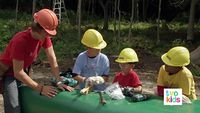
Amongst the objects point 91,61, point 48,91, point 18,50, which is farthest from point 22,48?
point 91,61

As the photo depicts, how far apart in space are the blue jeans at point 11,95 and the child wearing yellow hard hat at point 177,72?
1412 millimetres

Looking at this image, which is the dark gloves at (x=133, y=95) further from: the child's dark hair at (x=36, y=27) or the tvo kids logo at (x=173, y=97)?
the child's dark hair at (x=36, y=27)

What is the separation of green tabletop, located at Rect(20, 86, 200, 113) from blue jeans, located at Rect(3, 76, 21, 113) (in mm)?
168

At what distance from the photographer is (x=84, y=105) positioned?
13.0ft

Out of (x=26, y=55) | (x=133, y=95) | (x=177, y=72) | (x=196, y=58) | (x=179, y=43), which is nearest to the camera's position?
(x=133, y=95)

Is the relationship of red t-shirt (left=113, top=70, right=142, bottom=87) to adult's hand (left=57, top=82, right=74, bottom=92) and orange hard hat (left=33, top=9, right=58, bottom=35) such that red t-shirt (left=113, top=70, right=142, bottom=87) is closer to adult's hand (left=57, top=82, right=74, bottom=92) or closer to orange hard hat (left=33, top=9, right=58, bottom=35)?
adult's hand (left=57, top=82, right=74, bottom=92)

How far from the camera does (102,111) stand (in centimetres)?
380

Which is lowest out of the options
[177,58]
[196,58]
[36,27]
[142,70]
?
[142,70]

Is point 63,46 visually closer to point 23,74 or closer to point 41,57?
point 41,57

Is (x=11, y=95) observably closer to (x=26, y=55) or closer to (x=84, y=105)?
(x=26, y=55)

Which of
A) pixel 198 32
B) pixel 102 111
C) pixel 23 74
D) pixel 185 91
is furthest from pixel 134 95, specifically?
pixel 198 32

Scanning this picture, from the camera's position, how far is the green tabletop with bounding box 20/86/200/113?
3.63 metres

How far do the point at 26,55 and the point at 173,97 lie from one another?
142 cm

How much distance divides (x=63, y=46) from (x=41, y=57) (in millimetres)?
2247
